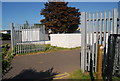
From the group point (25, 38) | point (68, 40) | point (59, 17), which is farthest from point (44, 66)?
point (59, 17)

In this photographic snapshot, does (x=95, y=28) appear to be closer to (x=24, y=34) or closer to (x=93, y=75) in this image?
(x=93, y=75)

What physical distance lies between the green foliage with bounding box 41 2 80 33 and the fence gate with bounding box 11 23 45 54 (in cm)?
1089

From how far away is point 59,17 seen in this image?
21.0 m

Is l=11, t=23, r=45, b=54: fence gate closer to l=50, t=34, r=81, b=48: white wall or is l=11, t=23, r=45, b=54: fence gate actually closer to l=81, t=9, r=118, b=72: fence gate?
l=50, t=34, r=81, b=48: white wall

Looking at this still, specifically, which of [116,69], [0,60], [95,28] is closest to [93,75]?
[116,69]

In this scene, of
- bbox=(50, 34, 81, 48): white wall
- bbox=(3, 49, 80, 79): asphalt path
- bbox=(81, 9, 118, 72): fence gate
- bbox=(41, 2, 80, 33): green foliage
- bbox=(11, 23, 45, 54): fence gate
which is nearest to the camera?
bbox=(81, 9, 118, 72): fence gate

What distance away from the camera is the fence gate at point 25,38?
8828 millimetres

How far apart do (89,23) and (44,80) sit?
8.43 feet

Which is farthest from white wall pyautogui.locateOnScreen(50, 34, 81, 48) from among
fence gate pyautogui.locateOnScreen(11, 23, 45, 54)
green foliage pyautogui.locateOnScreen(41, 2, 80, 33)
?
green foliage pyautogui.locateOnScreen(41, 2, 80, 33)

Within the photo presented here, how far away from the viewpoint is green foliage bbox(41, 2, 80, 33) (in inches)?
825

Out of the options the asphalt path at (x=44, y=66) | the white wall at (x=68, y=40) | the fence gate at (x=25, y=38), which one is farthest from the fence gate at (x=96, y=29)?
the white wall at (x=68, y=40)

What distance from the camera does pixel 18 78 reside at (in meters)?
4.18

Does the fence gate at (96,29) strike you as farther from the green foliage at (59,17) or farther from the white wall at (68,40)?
the green foliage at (59,17)

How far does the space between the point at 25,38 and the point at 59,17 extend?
12588mm
